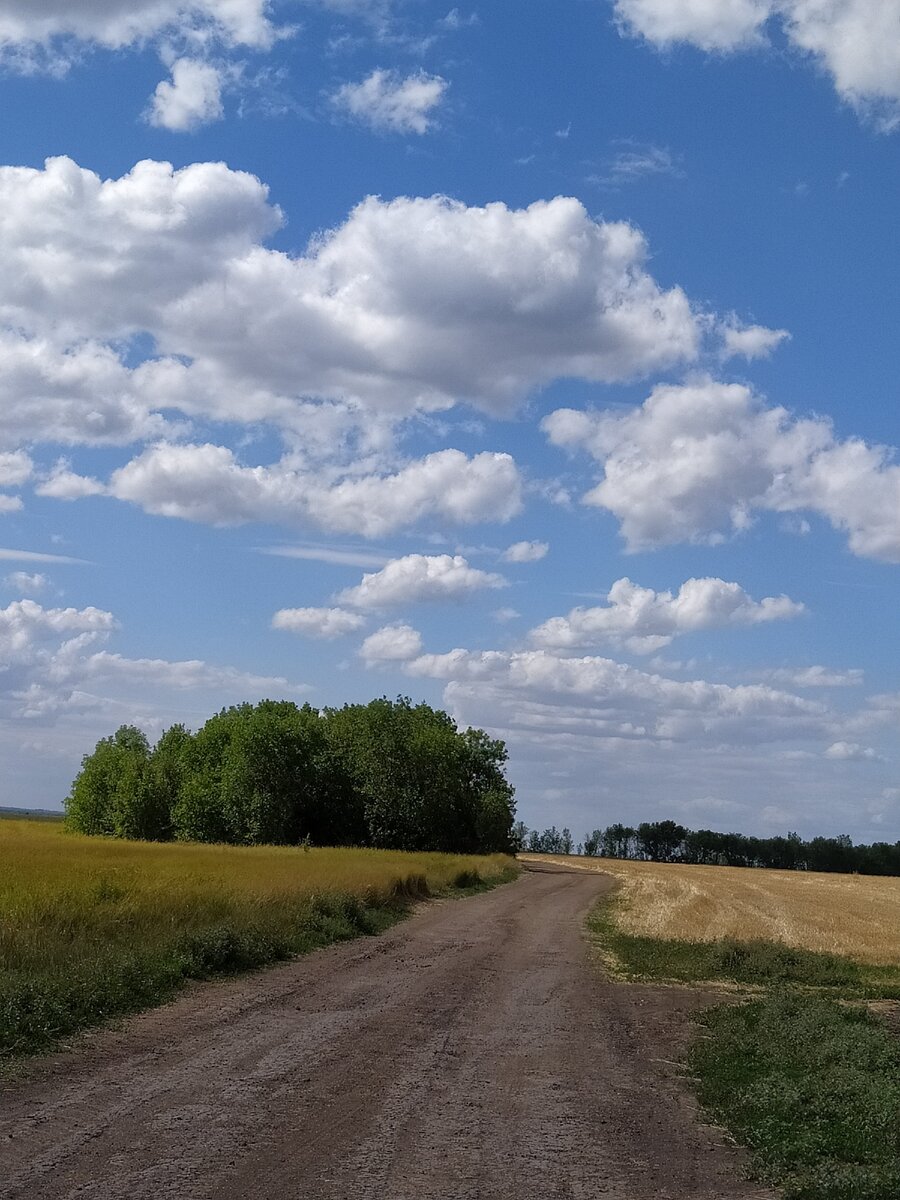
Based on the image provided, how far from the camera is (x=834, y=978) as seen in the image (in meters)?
20.0

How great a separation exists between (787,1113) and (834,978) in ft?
38.3

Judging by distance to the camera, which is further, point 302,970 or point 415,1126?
point 302,970

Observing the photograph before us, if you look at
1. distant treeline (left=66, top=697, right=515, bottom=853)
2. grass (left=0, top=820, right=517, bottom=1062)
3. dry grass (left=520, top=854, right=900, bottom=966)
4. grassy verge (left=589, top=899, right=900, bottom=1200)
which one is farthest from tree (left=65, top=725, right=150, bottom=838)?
grassy verge (left=589, top=899, right=900, bottom=1200)

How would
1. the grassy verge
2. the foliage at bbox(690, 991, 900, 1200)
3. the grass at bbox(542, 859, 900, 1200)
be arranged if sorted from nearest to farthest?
the foliage at bbox(690, 991, 900, 1200) → the grassy verge → the grass at bbox(542, 859, 900, 1200)

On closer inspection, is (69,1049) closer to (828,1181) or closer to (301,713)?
(828,1181)

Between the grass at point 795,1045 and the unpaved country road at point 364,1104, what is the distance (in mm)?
470

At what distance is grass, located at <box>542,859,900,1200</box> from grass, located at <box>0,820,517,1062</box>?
614 cm

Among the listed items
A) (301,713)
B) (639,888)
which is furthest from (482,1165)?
(301,713)

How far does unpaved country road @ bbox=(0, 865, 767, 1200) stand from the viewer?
7.08 metres

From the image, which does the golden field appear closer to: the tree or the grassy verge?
the grassy verge

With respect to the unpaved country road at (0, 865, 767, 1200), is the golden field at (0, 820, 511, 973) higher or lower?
higher

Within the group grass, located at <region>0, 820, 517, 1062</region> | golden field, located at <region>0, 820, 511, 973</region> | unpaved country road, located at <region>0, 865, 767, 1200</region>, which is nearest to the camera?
unpaved country road, located at <region>0, 865, 767, 1200</region>

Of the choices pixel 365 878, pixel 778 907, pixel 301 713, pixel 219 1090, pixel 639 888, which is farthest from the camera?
pixel 301 713

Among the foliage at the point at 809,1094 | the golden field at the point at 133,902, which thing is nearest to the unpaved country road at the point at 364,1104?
the foliage at the point at 809,1094
